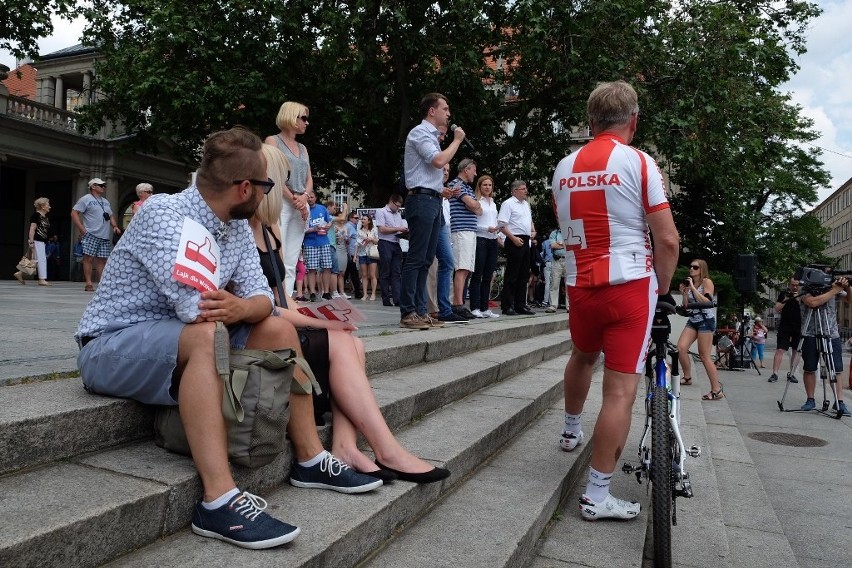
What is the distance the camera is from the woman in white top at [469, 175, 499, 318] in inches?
356

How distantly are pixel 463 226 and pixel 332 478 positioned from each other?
5.98 meters

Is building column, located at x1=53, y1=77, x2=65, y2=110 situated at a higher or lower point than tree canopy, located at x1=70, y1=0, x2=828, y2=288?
higher

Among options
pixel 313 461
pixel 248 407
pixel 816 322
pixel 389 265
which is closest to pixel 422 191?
pixel 313 461

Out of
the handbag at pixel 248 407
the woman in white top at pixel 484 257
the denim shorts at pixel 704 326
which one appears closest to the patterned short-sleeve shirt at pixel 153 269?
the handbag at pixel 248 407

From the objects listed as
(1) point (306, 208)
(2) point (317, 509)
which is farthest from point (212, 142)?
(1) point (306, 208)

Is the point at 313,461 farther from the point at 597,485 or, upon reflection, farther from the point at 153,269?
the point at 597,485

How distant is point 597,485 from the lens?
3293 millimetres

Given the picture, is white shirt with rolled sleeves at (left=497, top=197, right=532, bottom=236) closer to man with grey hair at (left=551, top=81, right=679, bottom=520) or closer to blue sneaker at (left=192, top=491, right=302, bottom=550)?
man with grey hair at (left=551, top=81, right=679, bottom=520)

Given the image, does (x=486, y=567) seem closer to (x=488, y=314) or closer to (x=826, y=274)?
(x=488, y=314)

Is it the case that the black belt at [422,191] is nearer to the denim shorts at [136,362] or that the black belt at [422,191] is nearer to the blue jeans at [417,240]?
the blue jeans at [417,240]

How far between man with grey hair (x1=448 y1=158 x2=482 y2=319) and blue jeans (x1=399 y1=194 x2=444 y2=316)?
2.10 meters

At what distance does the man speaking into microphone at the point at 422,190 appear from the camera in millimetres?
6008

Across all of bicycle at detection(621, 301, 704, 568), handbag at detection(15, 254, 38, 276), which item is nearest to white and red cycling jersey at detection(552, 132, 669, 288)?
bicycle at detection(621, 301, 704, 568)

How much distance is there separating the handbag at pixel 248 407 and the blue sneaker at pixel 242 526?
0.22m
